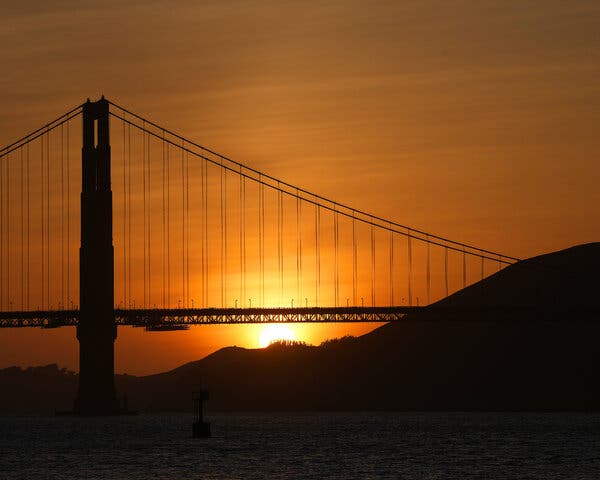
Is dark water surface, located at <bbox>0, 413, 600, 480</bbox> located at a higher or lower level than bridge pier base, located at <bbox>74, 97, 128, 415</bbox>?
lower

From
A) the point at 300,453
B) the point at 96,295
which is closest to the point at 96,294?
the point at 96,295

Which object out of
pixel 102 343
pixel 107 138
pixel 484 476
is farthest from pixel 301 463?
pixel 107 138

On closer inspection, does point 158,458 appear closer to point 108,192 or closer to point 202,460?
point 202,460

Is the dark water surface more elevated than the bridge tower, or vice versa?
the bridge tower

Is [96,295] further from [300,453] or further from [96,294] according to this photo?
[300,453]

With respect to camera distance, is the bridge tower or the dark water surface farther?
the bridge tower
